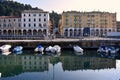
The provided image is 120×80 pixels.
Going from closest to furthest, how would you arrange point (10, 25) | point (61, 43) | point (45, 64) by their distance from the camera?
point (45, 64), point (61, 43), point (10, 25)

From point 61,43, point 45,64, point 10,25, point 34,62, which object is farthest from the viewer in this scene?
point 10,25

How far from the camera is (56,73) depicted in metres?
37.7

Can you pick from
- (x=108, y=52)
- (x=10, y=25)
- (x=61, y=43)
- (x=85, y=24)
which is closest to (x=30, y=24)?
(x=10, y=25)

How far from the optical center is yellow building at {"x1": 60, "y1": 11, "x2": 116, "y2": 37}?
360ft

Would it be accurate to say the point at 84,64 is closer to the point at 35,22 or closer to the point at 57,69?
the point at 57,69

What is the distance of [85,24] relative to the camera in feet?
363

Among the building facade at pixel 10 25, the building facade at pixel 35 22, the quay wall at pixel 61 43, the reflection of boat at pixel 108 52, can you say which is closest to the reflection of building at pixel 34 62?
the quay wall at pixel 61 43

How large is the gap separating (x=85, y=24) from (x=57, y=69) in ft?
233

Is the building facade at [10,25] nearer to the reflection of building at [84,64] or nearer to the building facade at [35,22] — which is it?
the building facade at [35,22]

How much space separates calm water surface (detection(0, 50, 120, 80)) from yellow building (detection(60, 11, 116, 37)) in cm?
5539

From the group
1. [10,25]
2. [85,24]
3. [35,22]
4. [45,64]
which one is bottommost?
[45,64]

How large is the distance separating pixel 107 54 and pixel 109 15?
5539cm

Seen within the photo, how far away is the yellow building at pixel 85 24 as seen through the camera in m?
110

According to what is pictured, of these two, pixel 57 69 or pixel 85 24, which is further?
pixel 85 24
